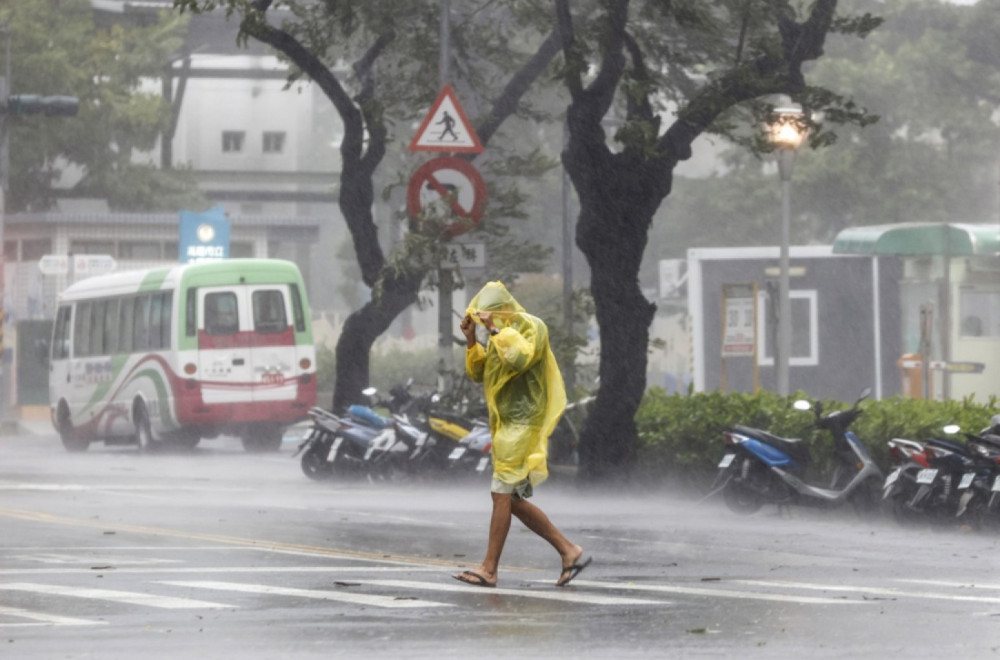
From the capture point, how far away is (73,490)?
76.6 feet

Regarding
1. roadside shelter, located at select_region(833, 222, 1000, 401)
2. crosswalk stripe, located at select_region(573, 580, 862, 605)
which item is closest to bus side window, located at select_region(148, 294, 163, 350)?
roadside shelter, located at select_region(833, 222, 1000, 401)

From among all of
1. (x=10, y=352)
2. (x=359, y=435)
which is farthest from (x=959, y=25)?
(x=359, y=435)

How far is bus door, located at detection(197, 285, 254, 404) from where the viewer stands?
33250mm

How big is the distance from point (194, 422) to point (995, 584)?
21710mm

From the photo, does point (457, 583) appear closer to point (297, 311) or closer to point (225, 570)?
point (225, 570)

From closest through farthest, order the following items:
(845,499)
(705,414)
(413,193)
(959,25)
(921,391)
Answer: (845,499) < (705,414) < (413,193) < (921,391) < (959,25)

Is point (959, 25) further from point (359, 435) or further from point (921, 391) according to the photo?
point (359, 435)

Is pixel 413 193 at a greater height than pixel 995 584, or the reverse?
pixel 413 193

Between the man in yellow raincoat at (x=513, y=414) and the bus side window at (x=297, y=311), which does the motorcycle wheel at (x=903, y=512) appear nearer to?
the man in yellow raincoat at (x=513, y=414)

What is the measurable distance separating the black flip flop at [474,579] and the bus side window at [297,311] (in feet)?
72.9

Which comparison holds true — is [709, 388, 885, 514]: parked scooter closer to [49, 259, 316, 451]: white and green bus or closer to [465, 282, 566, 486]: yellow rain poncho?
[465, 282, 566, 486]: yellow rain poncho

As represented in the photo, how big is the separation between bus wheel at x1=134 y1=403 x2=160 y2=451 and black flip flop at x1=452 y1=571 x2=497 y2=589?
2220cm

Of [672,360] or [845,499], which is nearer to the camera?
[845,499]

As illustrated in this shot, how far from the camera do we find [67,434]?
36656 mm
